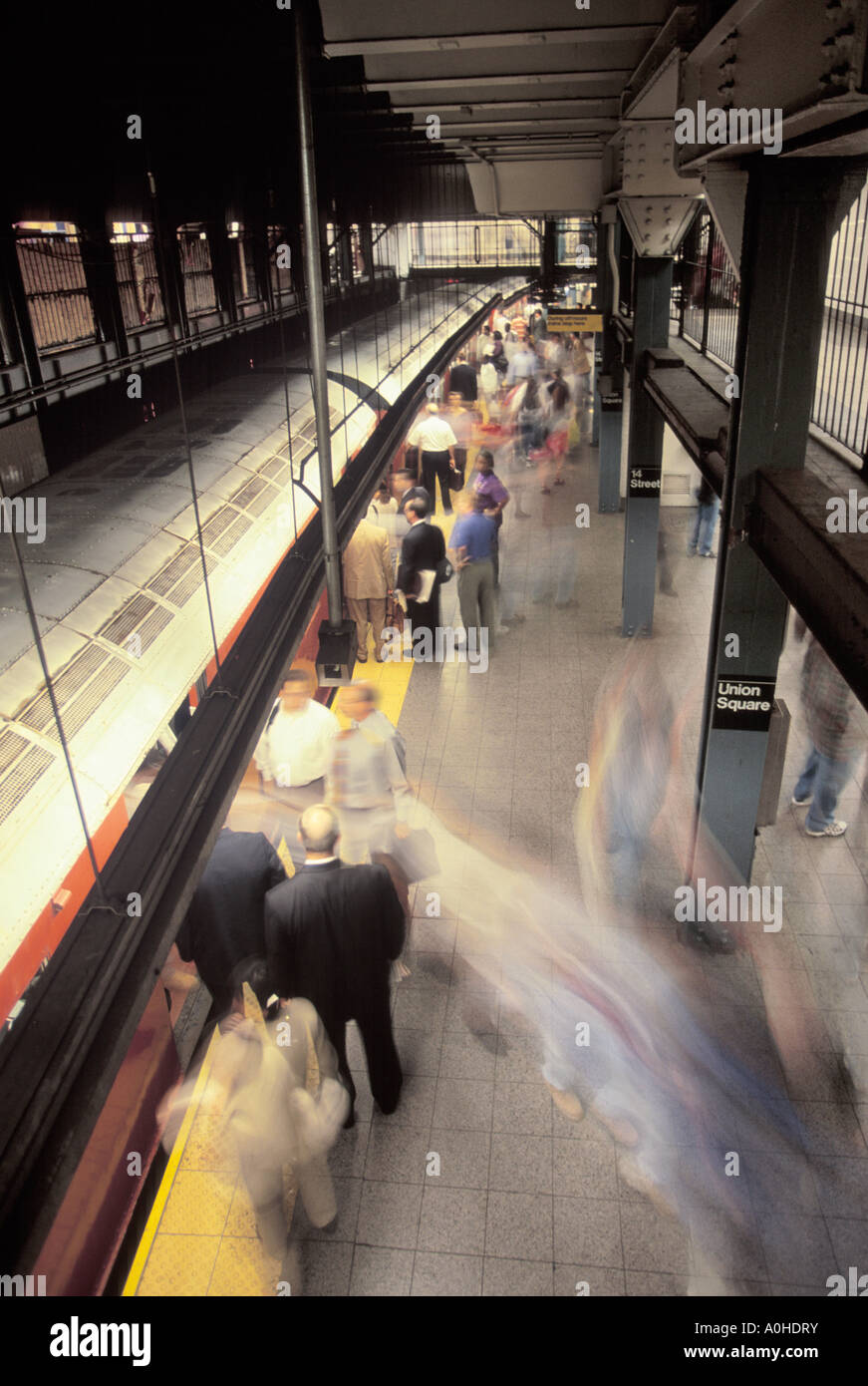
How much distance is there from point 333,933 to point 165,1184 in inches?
59.6

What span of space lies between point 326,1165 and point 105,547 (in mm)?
3173

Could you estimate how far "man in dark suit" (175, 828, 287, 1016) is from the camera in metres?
4.12

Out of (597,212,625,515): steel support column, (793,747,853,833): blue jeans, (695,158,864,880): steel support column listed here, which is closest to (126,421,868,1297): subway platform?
(793,747,853,833): blue jeans

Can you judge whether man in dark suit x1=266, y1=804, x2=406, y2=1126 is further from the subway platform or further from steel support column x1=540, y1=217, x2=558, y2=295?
steel support column x1=540, y1=217, x2=558, y2=295

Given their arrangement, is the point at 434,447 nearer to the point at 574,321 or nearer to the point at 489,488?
the point at 574,321

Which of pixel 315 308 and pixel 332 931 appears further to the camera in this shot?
pixel 332 931

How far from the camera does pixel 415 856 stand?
5559mm

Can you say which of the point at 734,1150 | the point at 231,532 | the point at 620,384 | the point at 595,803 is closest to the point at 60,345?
the point at 231,532

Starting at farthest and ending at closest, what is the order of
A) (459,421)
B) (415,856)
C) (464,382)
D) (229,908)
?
(459,421), (464,382), (415,856), (229,908)

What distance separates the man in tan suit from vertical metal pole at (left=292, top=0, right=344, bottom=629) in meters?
3.98

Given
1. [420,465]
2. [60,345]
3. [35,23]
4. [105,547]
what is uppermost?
[35,23]

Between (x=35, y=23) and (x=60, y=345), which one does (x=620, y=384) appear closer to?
(x=60, y=345)

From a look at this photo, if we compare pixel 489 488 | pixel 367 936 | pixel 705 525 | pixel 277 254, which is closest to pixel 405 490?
pixel 489 488

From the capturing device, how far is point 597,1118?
4465 millimetres
